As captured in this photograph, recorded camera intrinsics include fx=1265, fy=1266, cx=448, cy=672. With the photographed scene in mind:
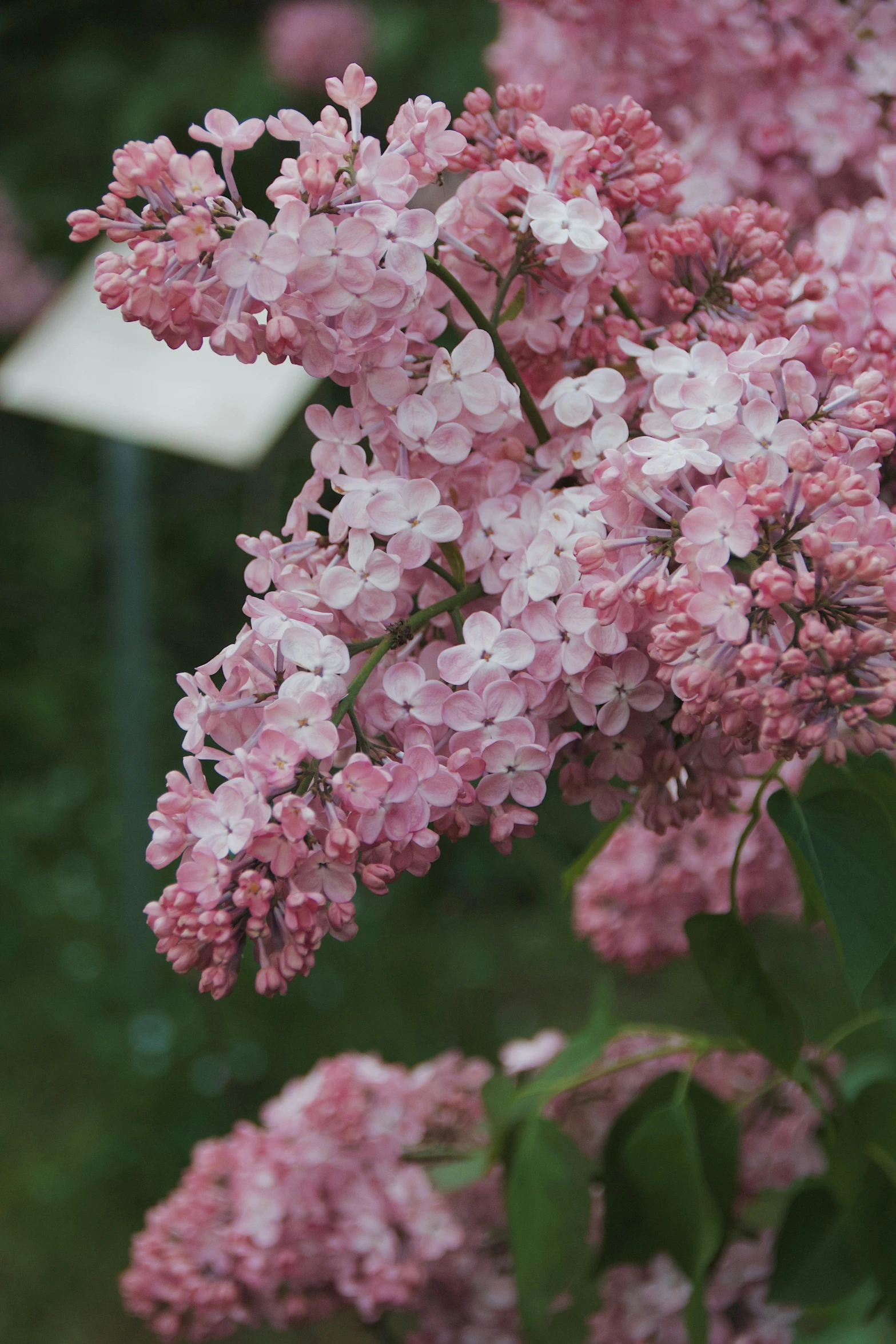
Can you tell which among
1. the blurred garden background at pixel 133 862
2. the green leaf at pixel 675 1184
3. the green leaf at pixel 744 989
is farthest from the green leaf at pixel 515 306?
the blurred garden background at pixel 133 862

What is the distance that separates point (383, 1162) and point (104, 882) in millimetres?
1714

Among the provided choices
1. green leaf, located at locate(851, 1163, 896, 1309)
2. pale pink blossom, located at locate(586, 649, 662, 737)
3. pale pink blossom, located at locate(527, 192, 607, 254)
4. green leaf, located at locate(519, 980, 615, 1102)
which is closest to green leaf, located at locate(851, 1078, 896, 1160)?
green leaf, located at locate(851, 1163, 896, 1309)

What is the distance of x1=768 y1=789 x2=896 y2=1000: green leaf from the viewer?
14.3 inches

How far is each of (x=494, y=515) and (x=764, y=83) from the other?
34 cm

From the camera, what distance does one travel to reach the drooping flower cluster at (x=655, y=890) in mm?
718

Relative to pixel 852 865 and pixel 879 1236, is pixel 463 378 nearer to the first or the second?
pixel 852 865

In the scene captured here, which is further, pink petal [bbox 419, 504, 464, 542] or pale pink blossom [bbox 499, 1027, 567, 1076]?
pale pink blossom [bbox 499, 1027, 567, 1076]

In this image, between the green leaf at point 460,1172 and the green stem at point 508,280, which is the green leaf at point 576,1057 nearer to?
the green leaf at point 460,1172

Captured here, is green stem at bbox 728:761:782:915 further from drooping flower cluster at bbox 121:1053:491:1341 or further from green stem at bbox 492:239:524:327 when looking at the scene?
drooping flower cluster at bbox 121:1053:491:1341

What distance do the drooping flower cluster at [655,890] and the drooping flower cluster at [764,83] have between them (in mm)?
338

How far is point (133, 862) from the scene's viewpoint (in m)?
1.76

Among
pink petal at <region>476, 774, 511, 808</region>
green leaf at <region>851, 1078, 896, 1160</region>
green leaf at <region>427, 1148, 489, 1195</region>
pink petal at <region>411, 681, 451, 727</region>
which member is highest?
pink petal at <region>411, 681, 451, 727</region>

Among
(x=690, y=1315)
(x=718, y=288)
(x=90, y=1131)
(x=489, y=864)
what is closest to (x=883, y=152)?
(x=718, y=288)

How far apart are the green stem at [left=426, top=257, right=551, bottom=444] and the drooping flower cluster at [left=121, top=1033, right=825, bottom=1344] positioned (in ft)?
1.03
